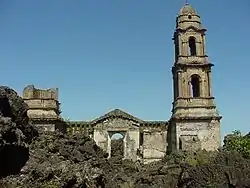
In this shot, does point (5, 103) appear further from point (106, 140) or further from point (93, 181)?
point (106, 140)

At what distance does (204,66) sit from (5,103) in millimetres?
22381

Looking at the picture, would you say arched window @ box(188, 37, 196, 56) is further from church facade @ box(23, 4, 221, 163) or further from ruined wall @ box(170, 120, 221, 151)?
ruined wall @ box(170, 120, 221, 151)

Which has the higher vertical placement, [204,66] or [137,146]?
[204,66]

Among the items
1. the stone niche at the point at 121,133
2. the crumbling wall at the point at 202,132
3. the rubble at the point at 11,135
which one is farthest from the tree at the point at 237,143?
the rubble at the point at 11,135

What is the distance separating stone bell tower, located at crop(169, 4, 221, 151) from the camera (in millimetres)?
36156

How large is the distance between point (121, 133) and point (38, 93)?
730 centimetres

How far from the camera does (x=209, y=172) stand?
1001 inches

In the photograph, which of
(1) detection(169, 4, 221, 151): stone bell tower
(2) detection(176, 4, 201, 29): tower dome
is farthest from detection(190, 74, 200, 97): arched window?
(2) detection(176, 4, 201, 29): tower dome

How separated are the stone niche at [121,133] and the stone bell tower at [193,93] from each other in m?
2.86

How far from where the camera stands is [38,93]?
37500 mm

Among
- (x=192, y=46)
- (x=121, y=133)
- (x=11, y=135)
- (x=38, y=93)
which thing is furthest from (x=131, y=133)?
(x=11, y=135)

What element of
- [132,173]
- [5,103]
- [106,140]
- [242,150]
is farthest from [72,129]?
A: [5,103]

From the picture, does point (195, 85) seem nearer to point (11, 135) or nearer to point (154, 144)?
point (154, 144)

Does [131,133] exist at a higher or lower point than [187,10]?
lower
